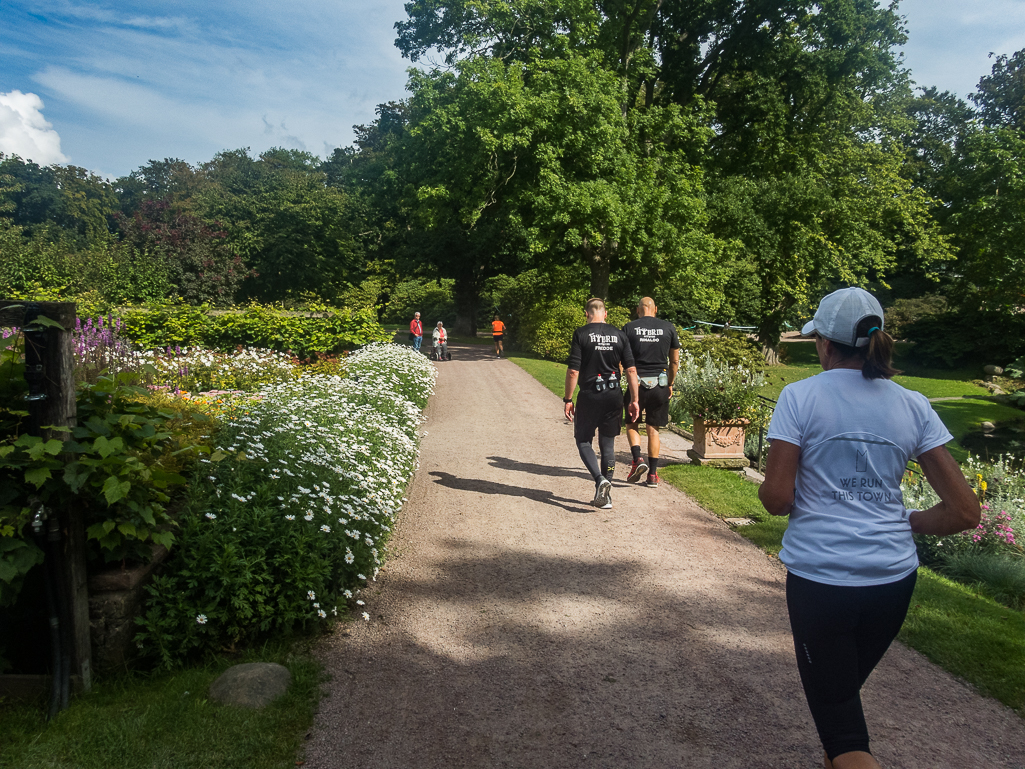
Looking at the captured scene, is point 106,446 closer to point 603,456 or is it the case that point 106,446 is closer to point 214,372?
point 603,456

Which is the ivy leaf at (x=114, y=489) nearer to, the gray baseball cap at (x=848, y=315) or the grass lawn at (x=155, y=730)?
the grass lawn at (x=155, y=730)

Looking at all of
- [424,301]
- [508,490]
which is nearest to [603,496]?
[508,490]

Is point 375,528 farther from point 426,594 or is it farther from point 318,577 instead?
point 318,577

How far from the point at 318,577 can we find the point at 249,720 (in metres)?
0.95

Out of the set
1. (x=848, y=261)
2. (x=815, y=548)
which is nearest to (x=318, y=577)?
(x=815, y=548)

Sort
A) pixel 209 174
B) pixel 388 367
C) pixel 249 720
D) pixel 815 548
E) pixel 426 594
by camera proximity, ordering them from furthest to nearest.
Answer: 1. pixel 209 174
2. pixel 388 367
3. pixel 426 594
4. pixel 249 720
5. pixel 815 548

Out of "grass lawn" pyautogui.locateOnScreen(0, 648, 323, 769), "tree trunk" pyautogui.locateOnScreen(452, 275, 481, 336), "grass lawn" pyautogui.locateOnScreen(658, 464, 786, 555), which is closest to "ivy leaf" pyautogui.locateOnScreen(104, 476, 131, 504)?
"grass lawn" pyautogui.locateOnScreen(0, 648, 323, 769)

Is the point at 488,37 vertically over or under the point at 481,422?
over

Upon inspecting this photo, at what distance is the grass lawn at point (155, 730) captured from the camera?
3.05 meters

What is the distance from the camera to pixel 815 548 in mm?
2363

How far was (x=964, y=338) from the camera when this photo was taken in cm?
3600

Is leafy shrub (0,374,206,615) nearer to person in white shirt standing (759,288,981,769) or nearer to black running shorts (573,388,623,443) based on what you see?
person in white shirt standing (759,288,981,769)

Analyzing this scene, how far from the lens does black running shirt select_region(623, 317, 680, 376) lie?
7984 mm

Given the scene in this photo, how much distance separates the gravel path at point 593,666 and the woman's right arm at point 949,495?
4.69 feet
